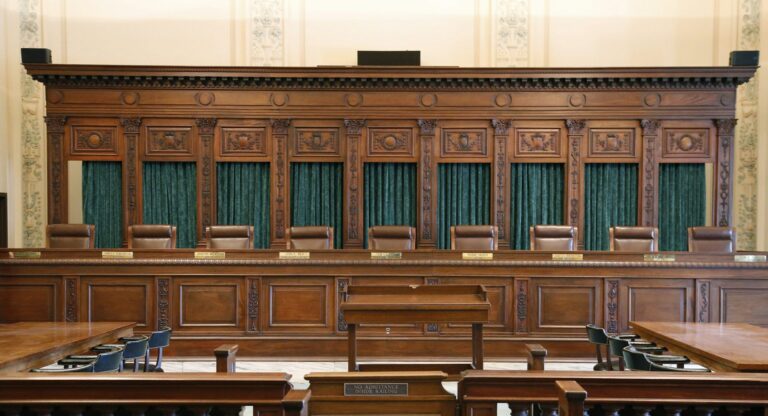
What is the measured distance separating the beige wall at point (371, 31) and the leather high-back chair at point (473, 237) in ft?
11.9

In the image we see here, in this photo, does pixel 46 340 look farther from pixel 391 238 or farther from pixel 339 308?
pixel 391 238

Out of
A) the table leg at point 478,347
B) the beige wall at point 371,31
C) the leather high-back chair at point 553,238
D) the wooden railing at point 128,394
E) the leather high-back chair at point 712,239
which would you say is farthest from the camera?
the beige wall at point 371,31

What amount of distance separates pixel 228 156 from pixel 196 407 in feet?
21.9

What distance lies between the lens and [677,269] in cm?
570

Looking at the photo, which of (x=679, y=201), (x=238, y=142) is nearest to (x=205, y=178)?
(x=238, y=142)

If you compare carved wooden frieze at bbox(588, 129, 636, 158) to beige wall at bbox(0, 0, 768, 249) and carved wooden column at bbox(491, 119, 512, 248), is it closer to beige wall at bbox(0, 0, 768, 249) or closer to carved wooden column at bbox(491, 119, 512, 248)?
carved wooden column at bbox(491, 119, 512, 248)

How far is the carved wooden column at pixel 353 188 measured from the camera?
8344 millimetres

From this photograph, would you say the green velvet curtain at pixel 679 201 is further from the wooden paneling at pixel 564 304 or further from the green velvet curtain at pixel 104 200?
the green velvet curtain at pixel 104 200

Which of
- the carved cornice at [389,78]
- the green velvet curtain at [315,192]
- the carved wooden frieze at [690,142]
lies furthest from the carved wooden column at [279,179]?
the carved wooden frieze at [690,142]

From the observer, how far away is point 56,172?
8.26 m

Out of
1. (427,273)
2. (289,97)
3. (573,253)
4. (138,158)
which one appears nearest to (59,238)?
(138,158)

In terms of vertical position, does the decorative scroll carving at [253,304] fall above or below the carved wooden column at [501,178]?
below

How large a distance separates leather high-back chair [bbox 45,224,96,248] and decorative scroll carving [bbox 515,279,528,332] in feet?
15.6

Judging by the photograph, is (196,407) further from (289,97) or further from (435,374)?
(289,97)
